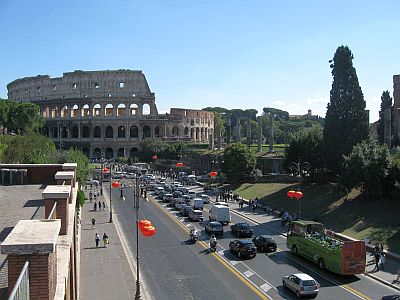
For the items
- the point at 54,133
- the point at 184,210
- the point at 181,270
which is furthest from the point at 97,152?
the point at 181,270

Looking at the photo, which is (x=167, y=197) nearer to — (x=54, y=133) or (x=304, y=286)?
(x=304, y=286)

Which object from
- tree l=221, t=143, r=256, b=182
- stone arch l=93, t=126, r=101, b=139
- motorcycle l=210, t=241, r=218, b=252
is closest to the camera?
motorcycle l=210, t=241, r=218, b=252

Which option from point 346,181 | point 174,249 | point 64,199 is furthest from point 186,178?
point 64,199

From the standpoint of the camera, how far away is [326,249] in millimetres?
27703

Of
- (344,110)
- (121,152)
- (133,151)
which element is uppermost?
(344,110)

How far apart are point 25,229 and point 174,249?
2735cm

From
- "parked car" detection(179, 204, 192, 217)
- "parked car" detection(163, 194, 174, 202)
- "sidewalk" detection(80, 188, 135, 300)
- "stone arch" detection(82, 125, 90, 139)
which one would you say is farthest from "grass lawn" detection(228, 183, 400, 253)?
"stone arch" detection(82, 125, 90, 139)

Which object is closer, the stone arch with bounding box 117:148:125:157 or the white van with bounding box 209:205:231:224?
the white van with bounding box 209:205:231:224

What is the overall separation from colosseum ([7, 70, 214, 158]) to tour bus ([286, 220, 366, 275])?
4224 inches

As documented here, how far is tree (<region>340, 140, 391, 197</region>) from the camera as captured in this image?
42000 millimetres

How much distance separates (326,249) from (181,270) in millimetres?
8527

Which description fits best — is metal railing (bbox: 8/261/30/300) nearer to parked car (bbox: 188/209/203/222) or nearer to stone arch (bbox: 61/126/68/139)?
parked car (bbox: 188/209/203/222)

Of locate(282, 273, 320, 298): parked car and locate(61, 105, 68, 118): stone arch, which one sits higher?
locate(61, 105, 68, 118): stone arch

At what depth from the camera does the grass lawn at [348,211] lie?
3531 centimetres
